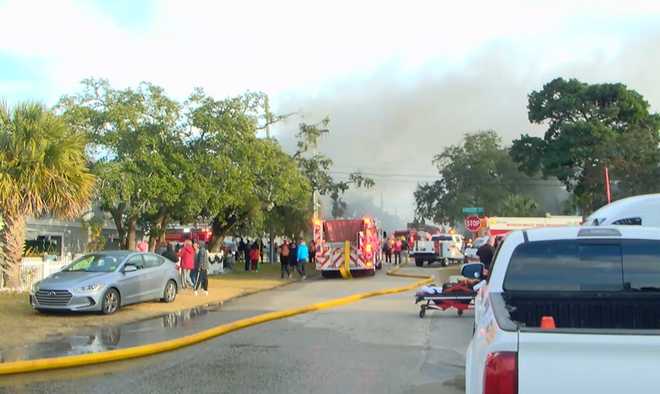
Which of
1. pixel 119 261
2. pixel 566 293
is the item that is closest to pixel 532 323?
pixel 566 293

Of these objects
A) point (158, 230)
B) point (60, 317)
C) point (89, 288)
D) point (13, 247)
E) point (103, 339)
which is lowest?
point (103, 339)

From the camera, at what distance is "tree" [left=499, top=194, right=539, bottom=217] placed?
7169cm

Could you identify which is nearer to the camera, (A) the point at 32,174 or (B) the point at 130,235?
(A) the point at 32,174

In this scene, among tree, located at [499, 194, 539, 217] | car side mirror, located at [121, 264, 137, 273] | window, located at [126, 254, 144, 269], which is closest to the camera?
car side mirror, located at [121, 264, 137, 273]

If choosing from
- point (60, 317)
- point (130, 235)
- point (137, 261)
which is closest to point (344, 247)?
point (130, 235)

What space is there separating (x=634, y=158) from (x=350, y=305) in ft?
125

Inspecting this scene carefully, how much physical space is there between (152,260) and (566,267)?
13872 mm

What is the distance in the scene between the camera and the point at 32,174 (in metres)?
17.7

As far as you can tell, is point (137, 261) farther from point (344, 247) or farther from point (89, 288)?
point (344, 247)

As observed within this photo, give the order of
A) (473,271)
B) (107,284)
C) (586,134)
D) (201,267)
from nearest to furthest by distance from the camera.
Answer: (473,271), (107,284), (201,267), (586,134)

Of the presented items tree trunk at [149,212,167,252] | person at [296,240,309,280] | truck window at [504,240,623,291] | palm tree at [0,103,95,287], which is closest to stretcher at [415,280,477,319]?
truck window at [504,240,623,291]

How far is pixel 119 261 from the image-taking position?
16359 millimetres

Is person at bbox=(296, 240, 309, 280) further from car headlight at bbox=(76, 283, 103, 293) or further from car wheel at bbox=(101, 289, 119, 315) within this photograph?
car headlight at bbox=(76, 283, 103, 293)

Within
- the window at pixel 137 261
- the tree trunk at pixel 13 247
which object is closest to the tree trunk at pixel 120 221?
the tree trunk at pixel 13 247
